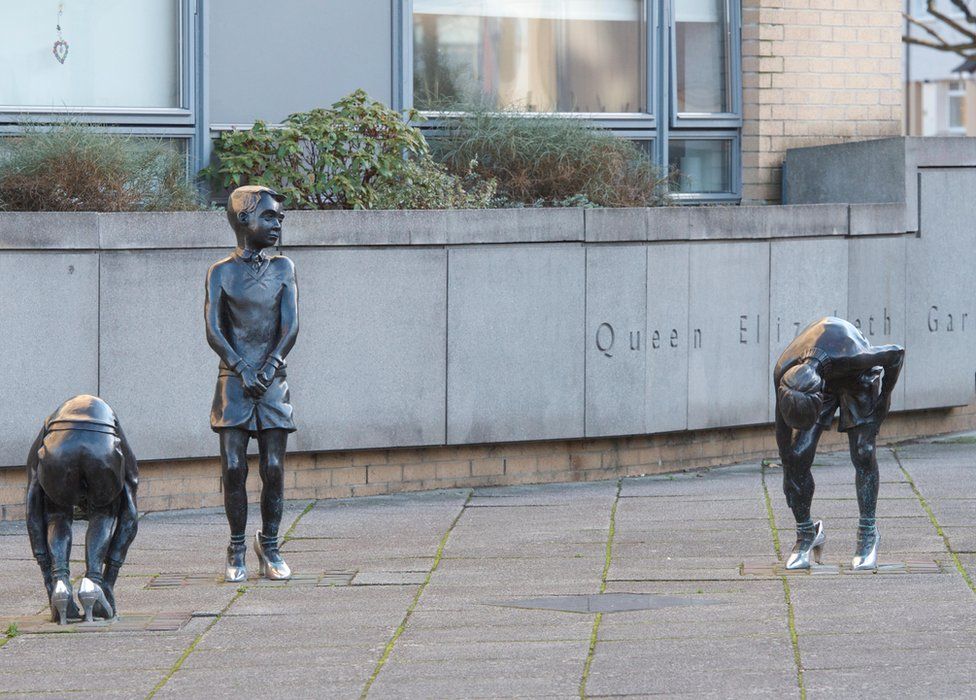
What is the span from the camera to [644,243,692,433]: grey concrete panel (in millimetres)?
11406

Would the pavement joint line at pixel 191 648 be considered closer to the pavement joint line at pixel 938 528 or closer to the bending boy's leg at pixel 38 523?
the bending boy's leg at pixel 38 523

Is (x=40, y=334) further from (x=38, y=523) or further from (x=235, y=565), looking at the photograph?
(x=38, y=523)

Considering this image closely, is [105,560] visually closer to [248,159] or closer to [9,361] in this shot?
[9,361]

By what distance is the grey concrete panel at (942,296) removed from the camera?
1285 cm

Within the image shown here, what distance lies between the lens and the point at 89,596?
7000mm

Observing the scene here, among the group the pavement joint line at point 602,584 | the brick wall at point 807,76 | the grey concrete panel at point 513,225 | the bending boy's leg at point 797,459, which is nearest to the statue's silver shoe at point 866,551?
the bending boy's leg at point 797,459

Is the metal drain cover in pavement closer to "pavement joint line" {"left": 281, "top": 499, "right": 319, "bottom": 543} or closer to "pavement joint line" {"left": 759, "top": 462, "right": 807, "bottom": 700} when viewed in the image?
"pavement joint line" {"left": 759, "top": 462, "right": 807, "bottom": 700}

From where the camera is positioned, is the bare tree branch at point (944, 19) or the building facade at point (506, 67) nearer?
the building facade at point (506, 67)

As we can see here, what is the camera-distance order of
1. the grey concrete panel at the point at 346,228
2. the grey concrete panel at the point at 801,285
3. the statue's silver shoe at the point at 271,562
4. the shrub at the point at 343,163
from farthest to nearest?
the grey concrete panel at the point at 801,285, the shrub at the point at 343,163, the grey concrete panel at the point at 346,228, the statue's silver shoe at the point at 271,562

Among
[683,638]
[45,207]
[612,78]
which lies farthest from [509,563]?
[612,78]

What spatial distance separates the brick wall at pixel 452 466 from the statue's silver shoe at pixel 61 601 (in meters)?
3.06

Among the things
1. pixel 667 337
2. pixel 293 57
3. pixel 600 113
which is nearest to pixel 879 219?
pixel 667 337

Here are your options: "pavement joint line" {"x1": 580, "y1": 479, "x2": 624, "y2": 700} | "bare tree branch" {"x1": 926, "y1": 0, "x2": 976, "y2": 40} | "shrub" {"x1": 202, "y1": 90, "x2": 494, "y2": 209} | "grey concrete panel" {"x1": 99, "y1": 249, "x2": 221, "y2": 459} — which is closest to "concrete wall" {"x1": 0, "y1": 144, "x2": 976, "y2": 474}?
"grey concrete panel" {"x1": 99, "y1": 249, "x2": 221, "y2": 459}

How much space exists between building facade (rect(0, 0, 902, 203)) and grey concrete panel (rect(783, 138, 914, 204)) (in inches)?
9.7
